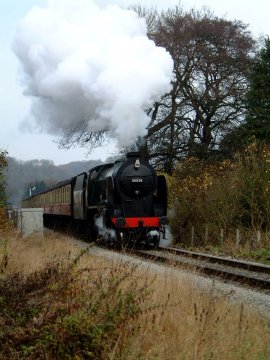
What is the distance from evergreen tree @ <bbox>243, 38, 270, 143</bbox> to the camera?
26000 mm

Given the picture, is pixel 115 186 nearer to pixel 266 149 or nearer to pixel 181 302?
pixel 266 149

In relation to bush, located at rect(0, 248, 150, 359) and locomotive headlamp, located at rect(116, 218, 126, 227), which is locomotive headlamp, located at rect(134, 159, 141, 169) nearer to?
locomotive headlamp, located at rect(116, 218, 126, 227)

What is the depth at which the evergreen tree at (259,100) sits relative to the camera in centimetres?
2600

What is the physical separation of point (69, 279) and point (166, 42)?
2332 centimetres

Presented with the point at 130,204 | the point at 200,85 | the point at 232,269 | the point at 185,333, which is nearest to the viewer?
the point at 185,333

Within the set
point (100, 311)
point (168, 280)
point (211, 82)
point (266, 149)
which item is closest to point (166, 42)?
point (211, 82)

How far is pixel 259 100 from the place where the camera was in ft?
88.9

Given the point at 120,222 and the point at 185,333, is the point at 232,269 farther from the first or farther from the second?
the point at 185,333

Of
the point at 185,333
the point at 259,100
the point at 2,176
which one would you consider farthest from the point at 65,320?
the point at 259,100

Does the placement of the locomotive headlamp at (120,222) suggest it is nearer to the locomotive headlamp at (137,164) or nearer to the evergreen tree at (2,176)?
the locomotive headlamp at (137,164)

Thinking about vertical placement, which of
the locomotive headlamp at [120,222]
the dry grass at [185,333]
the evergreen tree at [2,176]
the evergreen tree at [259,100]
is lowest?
the dry grass at [185,333]

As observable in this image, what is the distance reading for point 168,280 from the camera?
7.31 m

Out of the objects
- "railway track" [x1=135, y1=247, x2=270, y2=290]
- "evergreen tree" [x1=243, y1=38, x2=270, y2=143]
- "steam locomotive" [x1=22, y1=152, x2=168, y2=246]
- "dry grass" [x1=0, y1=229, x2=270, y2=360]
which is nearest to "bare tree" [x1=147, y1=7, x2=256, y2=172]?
"evergreen tree" [x1=243, y1=38, x2=270, y2=143]

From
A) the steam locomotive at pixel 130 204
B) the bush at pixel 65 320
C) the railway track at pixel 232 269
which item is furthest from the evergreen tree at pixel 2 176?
the bush at pixel 65 320
